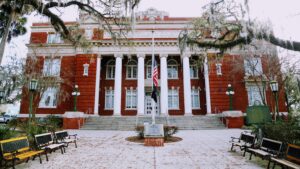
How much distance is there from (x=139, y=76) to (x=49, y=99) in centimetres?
1210

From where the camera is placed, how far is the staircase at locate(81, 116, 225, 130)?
20.2m

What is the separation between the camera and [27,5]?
7.86m

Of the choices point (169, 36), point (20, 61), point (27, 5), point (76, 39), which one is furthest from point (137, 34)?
point (27, 5)

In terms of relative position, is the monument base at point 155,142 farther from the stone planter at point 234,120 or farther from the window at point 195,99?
the window at point 195,99

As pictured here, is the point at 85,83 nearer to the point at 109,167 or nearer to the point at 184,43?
the point at 184,43

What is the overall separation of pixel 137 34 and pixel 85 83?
9.41m

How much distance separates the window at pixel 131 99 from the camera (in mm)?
27047

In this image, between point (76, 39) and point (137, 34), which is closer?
point (76, 39)

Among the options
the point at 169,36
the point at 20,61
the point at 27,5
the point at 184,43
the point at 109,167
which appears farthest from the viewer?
the point at 169,36

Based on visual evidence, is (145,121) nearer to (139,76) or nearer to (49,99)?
(139,76)

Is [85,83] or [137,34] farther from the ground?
[137,34]

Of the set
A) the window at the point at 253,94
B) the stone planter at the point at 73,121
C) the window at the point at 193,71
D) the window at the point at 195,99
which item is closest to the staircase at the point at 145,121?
the stone planter at the point at 73,121

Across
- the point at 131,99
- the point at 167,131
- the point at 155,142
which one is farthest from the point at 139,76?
the point at 155,142

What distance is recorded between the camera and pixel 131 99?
1072 inches
